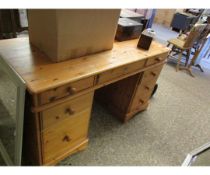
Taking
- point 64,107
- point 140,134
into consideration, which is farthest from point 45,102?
point 140,134

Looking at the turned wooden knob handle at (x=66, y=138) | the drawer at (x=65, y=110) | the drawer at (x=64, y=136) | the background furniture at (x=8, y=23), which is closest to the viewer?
the drawer at (x=65, y=110)

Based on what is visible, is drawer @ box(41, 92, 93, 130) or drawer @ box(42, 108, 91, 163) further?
drawer @ box(42, 108, 91, 163)

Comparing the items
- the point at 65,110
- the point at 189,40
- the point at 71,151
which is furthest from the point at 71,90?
the point at 189,40

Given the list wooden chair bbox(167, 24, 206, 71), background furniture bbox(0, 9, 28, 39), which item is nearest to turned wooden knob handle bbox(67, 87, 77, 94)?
background furniture bbox(0, 9, 28, 39)

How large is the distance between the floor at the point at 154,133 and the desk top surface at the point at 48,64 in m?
0.80

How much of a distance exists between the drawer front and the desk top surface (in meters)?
0.31

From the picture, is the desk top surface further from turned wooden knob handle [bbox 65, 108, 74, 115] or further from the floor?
the floor

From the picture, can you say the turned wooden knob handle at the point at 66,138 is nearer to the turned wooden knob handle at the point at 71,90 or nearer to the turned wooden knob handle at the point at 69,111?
the turned wooden knob handle at the point at 69,111

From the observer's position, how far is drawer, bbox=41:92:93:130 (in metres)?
1.11

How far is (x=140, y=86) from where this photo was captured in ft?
5.80

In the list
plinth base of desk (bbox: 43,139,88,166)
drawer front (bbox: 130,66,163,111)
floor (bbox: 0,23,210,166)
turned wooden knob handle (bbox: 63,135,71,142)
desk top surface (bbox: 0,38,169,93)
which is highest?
desk top surface (bbox: 0,38,169,93)

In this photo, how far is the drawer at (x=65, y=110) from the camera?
1.11m

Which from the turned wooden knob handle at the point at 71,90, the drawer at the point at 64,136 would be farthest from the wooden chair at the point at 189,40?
the turned wooden knob handle at the point at 71,90

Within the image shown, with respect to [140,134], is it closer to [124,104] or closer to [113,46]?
[124,104]
